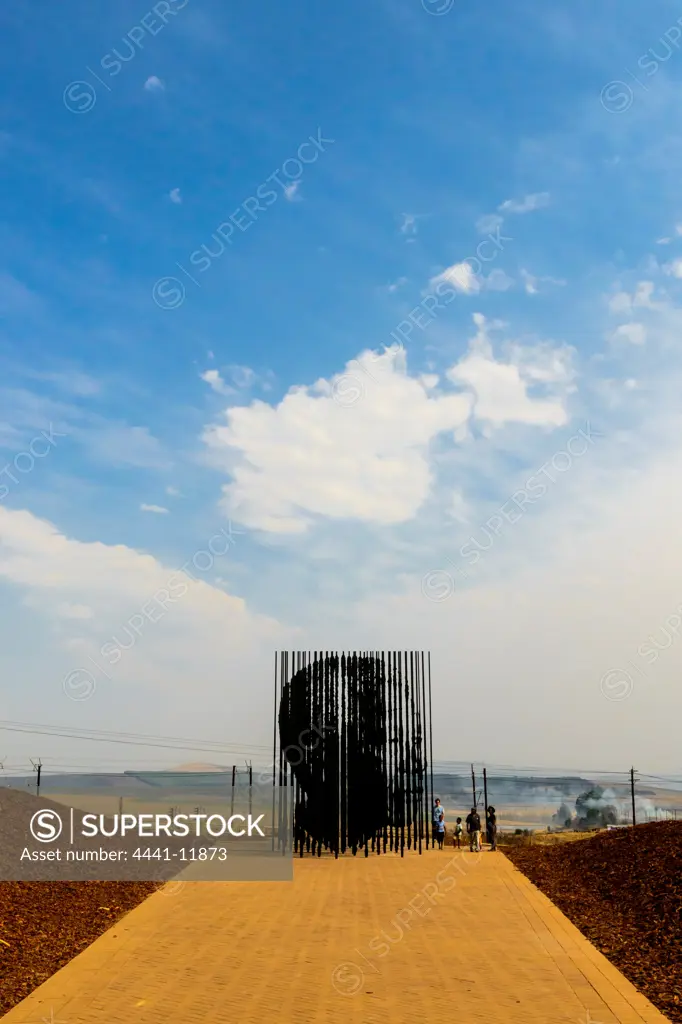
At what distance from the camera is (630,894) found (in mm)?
13453

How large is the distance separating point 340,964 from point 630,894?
5.90 meters

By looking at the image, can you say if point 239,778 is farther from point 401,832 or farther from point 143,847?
point 401,832

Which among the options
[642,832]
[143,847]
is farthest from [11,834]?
[642,832]

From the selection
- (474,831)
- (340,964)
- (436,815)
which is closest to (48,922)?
(340,964)

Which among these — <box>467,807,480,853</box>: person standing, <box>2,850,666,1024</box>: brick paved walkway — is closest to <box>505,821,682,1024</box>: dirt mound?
<box>2,850,666,1024</box>: brick paved walkway

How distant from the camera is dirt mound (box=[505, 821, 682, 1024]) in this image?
9.73 m

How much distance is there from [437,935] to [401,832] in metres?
8.41

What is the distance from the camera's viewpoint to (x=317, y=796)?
19.0 m

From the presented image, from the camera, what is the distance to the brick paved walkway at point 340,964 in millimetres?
8094

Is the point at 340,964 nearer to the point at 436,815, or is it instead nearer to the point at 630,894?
the point at 630,894

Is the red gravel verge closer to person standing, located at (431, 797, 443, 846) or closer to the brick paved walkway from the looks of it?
the brick paved walkway

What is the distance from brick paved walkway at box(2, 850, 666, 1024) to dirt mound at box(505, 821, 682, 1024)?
1.03 feet

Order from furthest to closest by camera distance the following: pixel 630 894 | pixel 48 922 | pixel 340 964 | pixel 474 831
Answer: pixel 474 831
pixel 630 894
pixel 48 922
pixel 340 964

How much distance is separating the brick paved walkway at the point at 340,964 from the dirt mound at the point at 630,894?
314 mm
